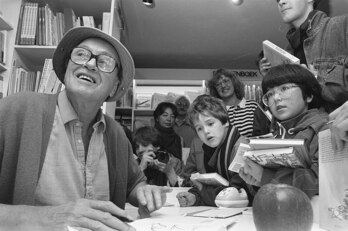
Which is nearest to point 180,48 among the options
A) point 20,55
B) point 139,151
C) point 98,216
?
point 139,151

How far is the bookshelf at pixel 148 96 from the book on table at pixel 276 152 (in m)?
3.23

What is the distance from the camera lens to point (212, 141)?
180cm

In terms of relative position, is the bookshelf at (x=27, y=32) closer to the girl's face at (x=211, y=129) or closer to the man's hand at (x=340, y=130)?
the girl's face at (x=211, y=129)

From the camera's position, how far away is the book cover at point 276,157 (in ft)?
2.98

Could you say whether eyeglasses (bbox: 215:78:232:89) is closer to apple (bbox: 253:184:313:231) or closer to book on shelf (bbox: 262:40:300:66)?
book on shelf (bbox: 262:40:300:66)

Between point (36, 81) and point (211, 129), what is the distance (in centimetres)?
141

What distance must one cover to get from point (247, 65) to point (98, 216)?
4542mm

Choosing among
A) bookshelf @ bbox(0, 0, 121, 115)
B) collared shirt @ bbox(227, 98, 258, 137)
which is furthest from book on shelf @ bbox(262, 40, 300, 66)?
bookshelf @ bbox(0, 0, 121, 115)

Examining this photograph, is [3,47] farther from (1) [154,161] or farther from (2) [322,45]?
(2) [322,45]

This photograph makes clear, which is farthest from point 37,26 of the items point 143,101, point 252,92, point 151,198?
point 252,92

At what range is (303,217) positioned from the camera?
2.10 feet

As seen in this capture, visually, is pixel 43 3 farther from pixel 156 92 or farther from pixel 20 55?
pixel 156 92

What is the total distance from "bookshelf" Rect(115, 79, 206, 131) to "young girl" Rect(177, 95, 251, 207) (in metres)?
2.33

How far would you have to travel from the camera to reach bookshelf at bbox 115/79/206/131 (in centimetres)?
433
